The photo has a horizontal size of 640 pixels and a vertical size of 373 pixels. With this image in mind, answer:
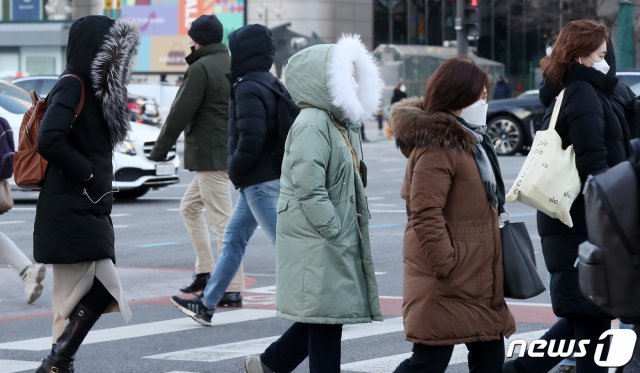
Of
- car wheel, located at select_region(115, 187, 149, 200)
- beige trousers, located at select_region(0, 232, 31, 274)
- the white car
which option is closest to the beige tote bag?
beige trousers, located at select_region(0, 232, 31, 274)

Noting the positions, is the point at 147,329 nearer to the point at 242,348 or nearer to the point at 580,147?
the point at 242,348

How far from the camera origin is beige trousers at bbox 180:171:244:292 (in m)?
9.63

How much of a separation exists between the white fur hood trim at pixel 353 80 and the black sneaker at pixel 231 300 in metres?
3.52

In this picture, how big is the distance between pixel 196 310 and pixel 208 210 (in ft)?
3.04

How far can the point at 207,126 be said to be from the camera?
9672mm

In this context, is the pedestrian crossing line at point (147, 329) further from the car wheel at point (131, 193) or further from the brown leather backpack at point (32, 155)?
the car wheel at point (131, 193)

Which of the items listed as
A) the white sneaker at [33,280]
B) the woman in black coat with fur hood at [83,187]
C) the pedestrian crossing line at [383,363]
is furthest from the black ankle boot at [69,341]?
the white sneaker at [33,280]

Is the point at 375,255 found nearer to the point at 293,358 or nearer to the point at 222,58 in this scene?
the point at 222,58

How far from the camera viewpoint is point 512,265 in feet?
18.1

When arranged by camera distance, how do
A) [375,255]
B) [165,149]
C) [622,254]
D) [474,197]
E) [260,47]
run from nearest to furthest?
[622,254]
[474,197]
[260,47]
[165,149]
[375,255]

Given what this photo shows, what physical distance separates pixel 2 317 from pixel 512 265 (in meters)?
5.11

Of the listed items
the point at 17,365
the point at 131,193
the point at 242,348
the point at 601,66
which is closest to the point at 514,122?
the point at 131,193

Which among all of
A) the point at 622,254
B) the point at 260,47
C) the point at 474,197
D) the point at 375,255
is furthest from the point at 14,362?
the point at 375,255

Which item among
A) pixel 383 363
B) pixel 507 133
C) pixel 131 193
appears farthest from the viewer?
pixel 507 133
